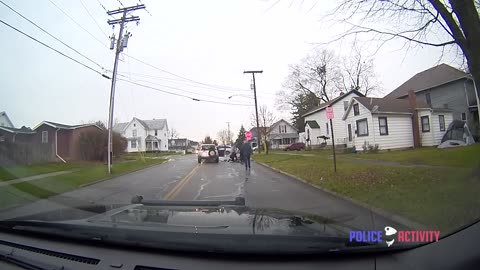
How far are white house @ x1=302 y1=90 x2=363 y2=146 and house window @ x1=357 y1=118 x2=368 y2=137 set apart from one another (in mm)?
4494

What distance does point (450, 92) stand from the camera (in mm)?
22938

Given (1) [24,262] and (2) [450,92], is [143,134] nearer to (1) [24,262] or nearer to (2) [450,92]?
(2) [450,92]

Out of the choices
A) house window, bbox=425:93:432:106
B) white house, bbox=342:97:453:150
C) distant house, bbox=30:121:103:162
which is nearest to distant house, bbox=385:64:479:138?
house window, bbox=425:93:432:106

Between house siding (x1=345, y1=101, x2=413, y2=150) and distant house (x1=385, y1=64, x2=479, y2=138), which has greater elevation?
distant house (x1=385, y1=64, x2=479, y2=138)

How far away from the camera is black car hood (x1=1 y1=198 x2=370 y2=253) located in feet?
8.25

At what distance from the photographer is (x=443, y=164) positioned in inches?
493

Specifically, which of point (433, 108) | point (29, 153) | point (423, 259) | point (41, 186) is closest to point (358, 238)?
point (423, 259)

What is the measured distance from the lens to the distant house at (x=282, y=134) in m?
78.3

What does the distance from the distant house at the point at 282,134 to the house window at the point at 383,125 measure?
49.7 metres

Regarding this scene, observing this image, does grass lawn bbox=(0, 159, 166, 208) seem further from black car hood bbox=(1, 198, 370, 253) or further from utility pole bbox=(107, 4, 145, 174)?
black car hood bbox=(1, 198, 370, 253)

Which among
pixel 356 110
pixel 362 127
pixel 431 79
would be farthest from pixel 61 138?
pixel 431 79

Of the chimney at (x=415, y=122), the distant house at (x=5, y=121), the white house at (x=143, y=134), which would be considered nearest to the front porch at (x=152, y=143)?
the white house at (x=143, y=134)

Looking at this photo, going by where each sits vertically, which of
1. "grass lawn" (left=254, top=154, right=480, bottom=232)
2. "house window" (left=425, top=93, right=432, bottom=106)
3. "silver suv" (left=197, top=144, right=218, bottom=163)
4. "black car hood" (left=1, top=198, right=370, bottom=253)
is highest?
"house window" (left=425, top=93, right=432, bottom=106)

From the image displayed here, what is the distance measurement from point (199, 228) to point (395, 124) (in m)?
28.8
